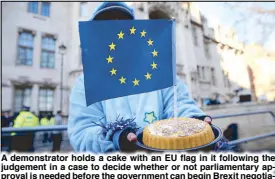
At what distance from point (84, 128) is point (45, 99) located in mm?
10726

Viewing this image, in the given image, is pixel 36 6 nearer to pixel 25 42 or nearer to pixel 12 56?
pixel 25 42

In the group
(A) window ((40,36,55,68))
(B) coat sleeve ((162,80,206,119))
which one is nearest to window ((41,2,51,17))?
(A) window ((40,36,55,68))

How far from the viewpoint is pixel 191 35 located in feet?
52.3

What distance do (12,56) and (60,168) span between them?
1079cm

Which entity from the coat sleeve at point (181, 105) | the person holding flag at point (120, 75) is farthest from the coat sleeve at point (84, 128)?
the coat sleeve at point (181, 105)

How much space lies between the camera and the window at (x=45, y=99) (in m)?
10.7

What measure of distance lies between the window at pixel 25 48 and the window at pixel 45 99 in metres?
1.69

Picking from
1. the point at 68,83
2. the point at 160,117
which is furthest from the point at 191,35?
the point at 160,117

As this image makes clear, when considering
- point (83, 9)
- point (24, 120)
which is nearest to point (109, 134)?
point (24, 120)

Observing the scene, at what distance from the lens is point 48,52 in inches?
451

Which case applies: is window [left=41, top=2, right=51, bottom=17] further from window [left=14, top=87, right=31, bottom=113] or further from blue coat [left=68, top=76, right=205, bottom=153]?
blue coat [left=68, top=76, right=205, bottom=153]

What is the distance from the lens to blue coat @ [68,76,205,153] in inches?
46.9

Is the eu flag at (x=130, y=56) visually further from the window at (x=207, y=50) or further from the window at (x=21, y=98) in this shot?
the window at (x=207, y=50)

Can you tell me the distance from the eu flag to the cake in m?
0.33
